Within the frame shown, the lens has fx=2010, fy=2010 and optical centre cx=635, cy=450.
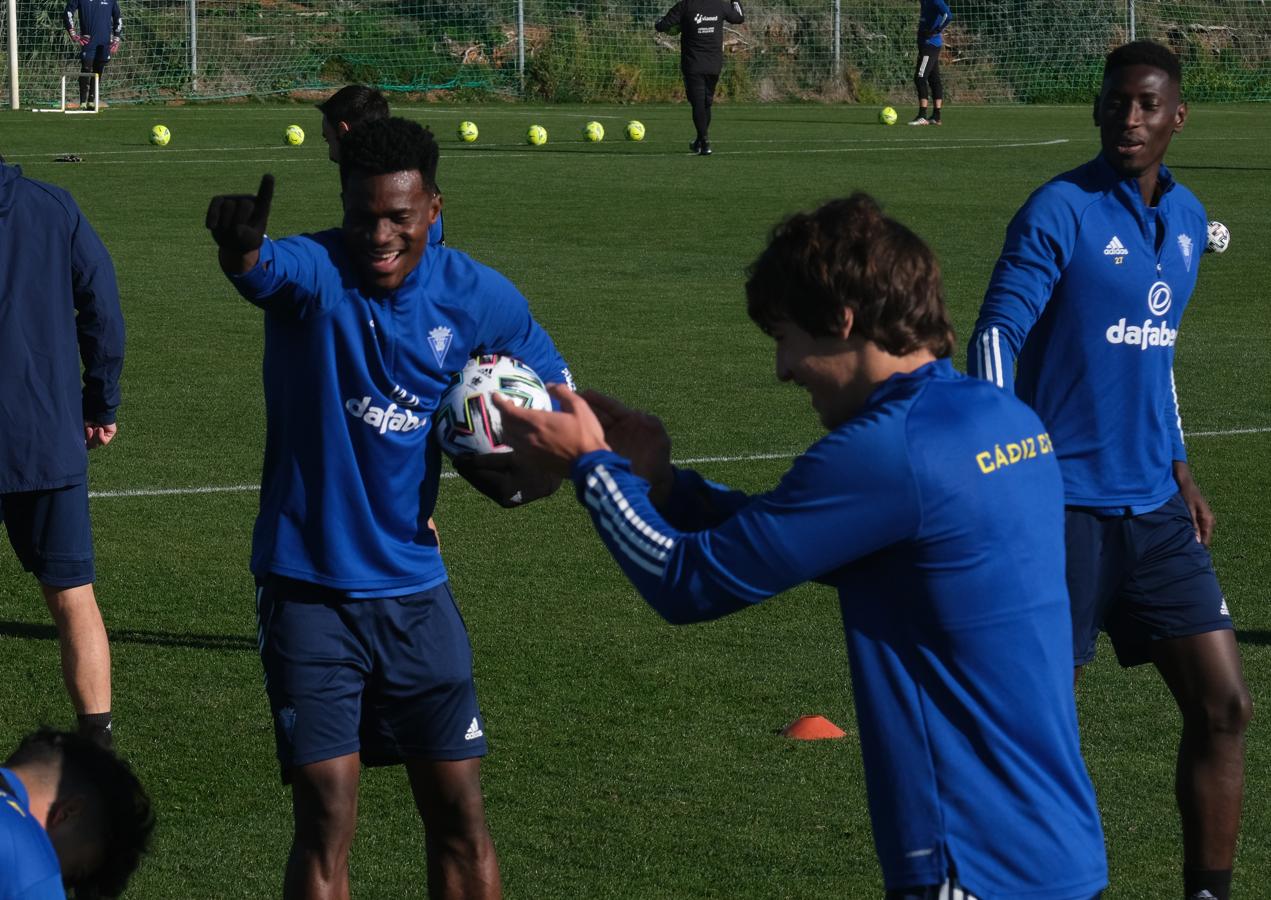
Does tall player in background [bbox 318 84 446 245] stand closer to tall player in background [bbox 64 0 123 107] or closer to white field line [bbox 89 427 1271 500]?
white field line [bbox 89 427 1271 500]

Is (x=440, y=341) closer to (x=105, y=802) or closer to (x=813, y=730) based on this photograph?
(x=105, y=802)

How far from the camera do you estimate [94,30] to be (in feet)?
116

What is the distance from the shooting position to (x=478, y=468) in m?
4.88

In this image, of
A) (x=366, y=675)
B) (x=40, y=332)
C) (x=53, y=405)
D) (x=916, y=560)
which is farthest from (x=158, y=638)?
(x=916, y=560)

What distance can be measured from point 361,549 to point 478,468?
1.14ft

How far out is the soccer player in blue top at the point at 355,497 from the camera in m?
4.86

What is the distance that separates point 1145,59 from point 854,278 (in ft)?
10.2

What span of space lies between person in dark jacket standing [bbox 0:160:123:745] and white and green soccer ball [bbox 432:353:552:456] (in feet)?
7.17

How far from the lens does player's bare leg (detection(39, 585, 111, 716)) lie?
21.7 ft

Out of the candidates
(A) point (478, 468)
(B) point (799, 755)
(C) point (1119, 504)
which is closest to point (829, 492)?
(A) point (478, 468)

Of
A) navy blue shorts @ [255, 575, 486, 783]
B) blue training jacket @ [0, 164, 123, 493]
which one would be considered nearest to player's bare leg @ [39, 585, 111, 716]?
blue training jacket @ [0, 164, 123, 493]

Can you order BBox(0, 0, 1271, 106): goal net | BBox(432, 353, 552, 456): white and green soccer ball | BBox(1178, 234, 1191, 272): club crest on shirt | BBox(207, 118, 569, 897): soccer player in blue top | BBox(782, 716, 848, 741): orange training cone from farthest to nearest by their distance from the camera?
BBox(0, 0, 1271, 106): goal net → BBox(782, 716, 848, 741): orange training cone → BBox(1178, 234, 1191, 272): club crest on shirt → BBox(207, 118, 569, 897): soccer player in blue top → BBox(432, 353, 552, 456): white and green soccer ball

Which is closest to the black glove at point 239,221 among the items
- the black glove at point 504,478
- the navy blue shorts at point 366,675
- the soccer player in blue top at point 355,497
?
the soccer player in blue top at point 355,497

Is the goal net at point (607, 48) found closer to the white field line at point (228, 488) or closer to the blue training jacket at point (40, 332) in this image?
the white field line at point (228, 488)
